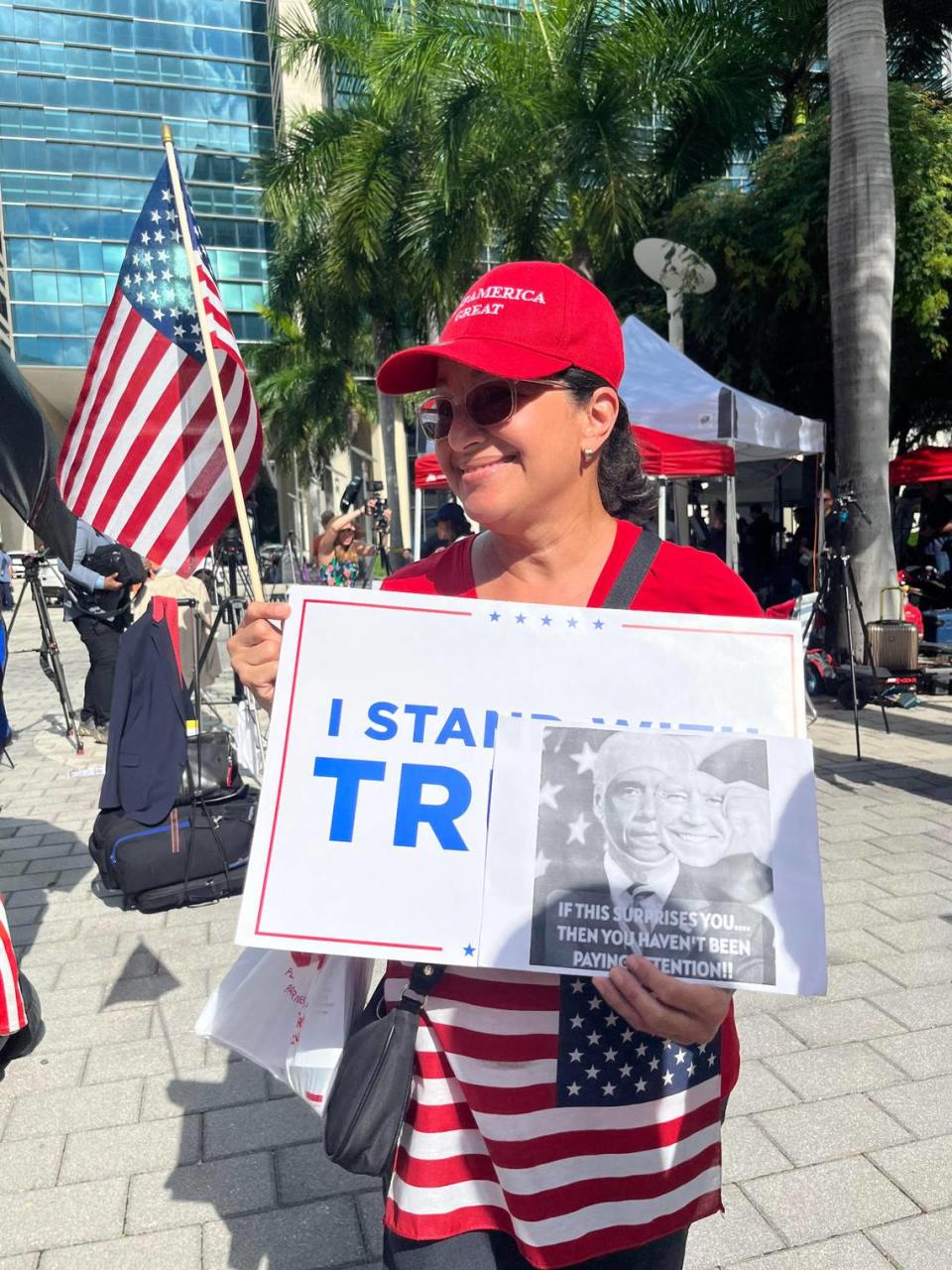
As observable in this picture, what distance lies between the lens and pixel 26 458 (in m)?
2.63

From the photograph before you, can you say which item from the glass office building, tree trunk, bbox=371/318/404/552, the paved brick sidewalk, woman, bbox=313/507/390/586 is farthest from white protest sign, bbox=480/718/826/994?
the glass office building

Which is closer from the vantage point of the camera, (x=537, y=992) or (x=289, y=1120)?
(x=537, y=992)

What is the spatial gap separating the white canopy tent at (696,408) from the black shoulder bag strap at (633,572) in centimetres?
692

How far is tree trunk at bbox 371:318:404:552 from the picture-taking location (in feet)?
58.8

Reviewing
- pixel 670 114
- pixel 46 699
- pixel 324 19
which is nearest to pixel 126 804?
pixel 46 699

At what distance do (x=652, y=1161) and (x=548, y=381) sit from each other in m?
1.12

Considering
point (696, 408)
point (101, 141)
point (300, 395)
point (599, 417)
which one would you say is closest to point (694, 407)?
point (696, 408)

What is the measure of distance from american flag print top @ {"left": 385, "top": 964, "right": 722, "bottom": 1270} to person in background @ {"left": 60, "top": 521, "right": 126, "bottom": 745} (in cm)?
649

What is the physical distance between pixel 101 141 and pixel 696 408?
39357 mm

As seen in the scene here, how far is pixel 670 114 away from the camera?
40.7ft

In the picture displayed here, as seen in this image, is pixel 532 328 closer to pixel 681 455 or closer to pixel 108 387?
pixel 108 387

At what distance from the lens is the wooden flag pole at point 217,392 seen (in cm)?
169

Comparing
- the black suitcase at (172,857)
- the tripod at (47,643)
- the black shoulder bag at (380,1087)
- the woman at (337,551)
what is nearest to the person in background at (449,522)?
the woman at (337,551)

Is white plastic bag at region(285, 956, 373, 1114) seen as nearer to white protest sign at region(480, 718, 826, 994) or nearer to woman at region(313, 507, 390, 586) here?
white protest sign at region(480, 718, 826, 994)
